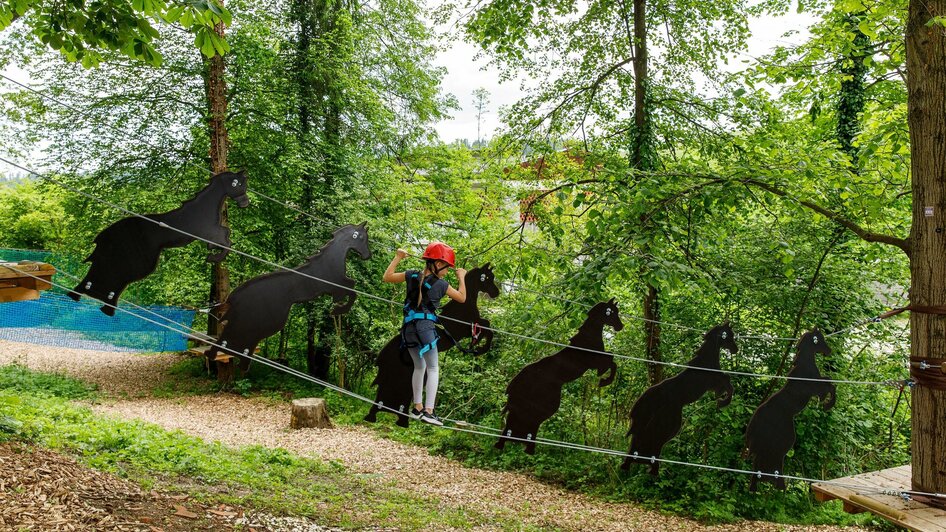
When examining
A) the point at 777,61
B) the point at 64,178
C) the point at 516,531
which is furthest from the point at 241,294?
the point at 64,178

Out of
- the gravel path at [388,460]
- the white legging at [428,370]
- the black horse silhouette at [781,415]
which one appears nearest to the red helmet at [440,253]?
the white legging at [428,370]

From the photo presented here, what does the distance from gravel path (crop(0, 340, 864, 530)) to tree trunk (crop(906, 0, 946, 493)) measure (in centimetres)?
339

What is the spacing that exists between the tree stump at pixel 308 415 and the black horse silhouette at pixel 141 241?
22.3 feet

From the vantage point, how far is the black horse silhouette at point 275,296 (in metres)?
4.70

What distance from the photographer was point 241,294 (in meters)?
4.70

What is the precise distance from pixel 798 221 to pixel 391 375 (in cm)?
634

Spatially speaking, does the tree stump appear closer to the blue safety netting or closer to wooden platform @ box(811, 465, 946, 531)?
the blue safety netting

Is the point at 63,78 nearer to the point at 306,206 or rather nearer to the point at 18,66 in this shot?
the point at 18,66

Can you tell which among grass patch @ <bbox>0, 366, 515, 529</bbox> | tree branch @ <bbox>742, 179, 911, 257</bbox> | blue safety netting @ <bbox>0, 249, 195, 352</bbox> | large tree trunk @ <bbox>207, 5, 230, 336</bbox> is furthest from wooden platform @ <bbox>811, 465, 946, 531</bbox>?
blue safety netting @ <bbox>0, 249, 195, 352</bbox>

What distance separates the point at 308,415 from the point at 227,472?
4091mm

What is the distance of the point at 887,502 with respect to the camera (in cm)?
466

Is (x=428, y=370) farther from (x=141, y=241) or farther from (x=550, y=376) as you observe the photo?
(x=141, y=241)

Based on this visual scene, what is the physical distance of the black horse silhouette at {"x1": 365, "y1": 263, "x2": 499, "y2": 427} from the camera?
518 cm

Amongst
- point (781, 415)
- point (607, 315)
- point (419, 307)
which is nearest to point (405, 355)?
point (419, 307)
